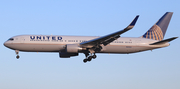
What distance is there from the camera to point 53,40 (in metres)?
52.7

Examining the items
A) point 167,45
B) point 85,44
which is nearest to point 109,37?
point 85,44

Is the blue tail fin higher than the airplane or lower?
higher

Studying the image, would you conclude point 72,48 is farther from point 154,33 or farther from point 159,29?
point 159,29

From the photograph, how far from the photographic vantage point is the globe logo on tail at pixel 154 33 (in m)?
59.0

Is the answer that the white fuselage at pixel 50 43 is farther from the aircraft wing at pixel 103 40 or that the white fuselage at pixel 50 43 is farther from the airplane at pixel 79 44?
the aircraft wing at pixel 103 40

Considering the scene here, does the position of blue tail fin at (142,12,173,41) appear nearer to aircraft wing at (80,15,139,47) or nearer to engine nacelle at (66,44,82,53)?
aircraft wing at (80,15,139,47)

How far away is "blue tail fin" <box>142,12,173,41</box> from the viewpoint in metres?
59.1

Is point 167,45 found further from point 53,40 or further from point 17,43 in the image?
point 17,43

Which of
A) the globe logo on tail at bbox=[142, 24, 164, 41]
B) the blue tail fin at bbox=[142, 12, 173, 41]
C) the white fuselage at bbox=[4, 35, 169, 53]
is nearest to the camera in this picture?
the white fuselage at bbox=[4, 35, 169, 53]


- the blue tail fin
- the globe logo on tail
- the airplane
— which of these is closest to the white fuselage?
→ the airplane

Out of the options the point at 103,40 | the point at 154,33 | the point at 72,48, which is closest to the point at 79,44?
the point at 72,48

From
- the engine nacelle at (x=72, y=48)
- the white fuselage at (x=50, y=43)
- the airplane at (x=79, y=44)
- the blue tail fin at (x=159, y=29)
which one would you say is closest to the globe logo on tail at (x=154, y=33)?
the blue tail fin at (x=159, y=29)

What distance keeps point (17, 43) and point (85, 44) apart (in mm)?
10971

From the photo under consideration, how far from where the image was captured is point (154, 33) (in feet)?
195
